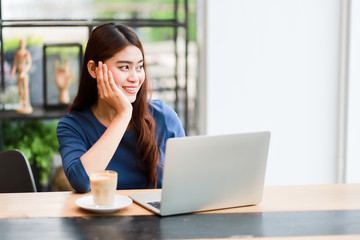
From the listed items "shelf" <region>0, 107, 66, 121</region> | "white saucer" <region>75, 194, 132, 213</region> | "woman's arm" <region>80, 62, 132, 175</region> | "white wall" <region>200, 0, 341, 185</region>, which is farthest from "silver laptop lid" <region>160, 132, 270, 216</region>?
"shelf" <region>0, 107, 66, 121</region>

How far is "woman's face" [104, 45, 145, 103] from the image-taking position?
1958mm

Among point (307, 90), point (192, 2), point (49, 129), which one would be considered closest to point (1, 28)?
point (49, 129)

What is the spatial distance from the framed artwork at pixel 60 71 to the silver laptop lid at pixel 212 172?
2082 millimetres

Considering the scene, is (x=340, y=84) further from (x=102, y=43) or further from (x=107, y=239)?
(x=107, y=239)

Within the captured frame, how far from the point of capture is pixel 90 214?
61.1 inches

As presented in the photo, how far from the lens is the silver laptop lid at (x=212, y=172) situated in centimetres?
150

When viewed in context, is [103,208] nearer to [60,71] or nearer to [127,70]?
[127,70]

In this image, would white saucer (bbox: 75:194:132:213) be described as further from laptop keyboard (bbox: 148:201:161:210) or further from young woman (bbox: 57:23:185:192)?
young woman (bbox: 57:23:185:192)

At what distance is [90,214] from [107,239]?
0.22 meters

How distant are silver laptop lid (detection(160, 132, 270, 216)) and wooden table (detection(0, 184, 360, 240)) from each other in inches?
1.4

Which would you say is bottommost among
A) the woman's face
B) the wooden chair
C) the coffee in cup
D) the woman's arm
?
the wooden chair

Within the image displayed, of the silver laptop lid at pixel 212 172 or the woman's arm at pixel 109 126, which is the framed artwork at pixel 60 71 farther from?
the silver laptop lid at pixel 212 172

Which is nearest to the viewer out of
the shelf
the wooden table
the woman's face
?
the wooden table

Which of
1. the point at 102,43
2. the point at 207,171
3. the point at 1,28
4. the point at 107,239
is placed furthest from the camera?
the point at 1,28
